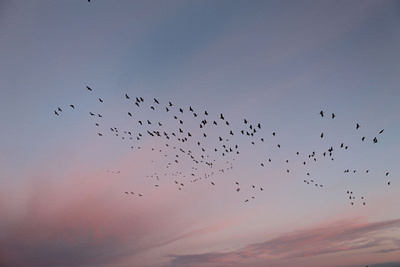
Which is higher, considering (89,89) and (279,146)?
(89,89)

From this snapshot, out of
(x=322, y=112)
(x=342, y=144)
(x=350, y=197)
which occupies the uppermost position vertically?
(x=322, y=112)

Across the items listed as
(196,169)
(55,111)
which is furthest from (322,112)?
(55,111)

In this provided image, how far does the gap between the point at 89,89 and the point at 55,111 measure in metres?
6.59

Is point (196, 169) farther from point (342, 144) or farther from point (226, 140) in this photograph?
point (342, 144)

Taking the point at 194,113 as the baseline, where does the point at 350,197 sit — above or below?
below

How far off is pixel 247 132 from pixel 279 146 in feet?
22.0

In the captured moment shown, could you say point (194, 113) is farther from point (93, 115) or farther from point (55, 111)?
point (55, 111)

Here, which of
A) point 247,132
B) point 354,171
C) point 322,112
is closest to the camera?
point 322,112

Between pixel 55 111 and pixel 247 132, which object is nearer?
pixel 55 111

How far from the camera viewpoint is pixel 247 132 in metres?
38.3

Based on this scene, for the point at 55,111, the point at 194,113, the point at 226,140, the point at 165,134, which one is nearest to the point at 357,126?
the point at 226,140

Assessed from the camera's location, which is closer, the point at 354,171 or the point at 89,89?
the point at 89,89

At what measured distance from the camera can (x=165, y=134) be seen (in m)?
40.3

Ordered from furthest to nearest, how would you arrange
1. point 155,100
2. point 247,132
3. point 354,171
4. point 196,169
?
point 196,169 < point 354,171 < point 247,132 < point 155,100
